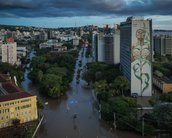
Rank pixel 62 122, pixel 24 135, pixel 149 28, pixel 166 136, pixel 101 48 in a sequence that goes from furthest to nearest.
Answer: pixel 101 48 → pixel 149 28 → pixel 62 122 → pixel 166 136 → pixel 24 135

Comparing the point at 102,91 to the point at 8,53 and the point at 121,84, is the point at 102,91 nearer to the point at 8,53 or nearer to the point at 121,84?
the point at 121,84

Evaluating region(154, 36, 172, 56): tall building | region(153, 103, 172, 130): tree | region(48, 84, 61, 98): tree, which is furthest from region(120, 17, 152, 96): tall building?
region(154, 36, 172, 56): tall building

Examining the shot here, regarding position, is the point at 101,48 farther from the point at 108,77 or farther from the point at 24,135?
the point at 24,135

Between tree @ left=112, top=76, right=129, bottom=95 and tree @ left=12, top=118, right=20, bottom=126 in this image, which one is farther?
tree @ left=112, top=76, right=129, bottom=95

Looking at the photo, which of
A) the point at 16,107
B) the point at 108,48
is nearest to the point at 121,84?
the point at 16,107

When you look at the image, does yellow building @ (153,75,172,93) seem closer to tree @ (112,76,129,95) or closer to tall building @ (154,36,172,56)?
tree @ (112,76,129,95)

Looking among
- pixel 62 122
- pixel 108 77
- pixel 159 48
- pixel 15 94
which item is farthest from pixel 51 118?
pixel 159 48
